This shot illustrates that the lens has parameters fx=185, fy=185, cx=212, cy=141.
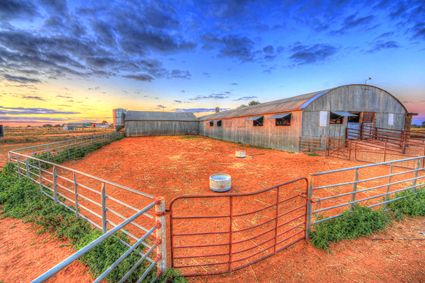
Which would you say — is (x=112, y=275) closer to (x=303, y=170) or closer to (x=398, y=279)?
(x=398, y=279)

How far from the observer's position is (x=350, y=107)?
14.6 meters

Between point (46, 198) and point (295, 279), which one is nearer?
point (295, 279)

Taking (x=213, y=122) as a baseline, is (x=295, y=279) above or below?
below

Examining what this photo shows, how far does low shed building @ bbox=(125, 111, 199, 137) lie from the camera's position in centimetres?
2997

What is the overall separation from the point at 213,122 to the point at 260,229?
83.1 feet

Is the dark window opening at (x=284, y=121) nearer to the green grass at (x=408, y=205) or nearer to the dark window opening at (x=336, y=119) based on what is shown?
the dark window opening at (x=336, y=119)

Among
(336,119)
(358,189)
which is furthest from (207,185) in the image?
(336,119)

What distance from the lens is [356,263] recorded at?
3016mm

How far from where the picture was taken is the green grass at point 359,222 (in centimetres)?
356

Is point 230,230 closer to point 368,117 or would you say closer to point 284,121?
point 284,121

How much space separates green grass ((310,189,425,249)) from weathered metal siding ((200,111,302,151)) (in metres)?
9.18

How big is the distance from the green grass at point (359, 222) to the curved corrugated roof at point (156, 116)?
3053 centimetres

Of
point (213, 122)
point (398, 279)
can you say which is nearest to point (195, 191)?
point (398, 279)

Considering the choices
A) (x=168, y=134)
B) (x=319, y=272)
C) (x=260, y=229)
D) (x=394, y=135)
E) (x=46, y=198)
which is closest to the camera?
(x=319, y=272)
